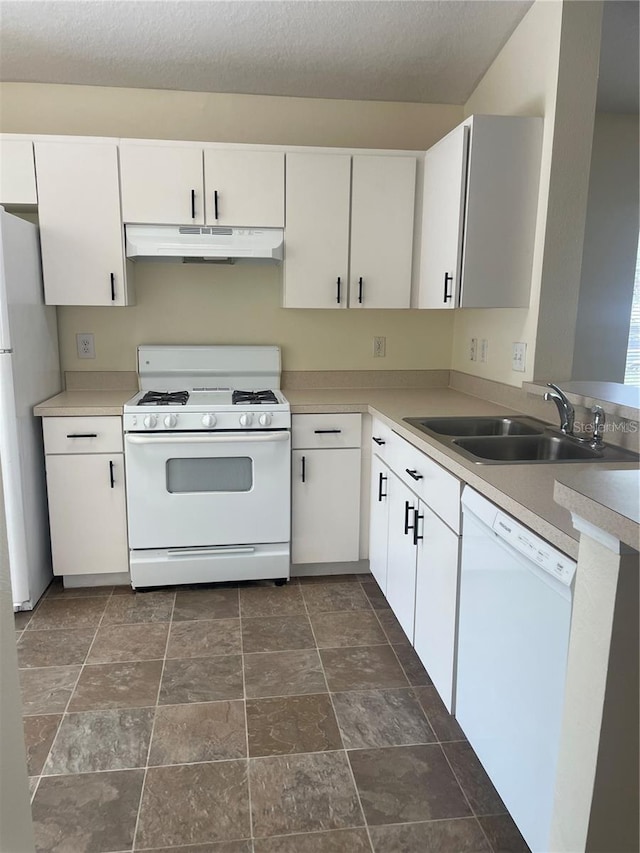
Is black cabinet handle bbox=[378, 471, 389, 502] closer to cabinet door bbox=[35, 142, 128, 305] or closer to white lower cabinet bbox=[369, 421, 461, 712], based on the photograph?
white lower cabinet bbox=[369, 421, 461, 712]

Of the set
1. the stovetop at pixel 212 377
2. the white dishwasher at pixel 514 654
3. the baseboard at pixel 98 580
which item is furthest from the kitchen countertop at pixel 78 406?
the white dishwasher at pixel 514 654

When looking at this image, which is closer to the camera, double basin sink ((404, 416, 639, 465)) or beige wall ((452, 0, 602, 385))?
double basin sink ((404, 416, 639, 465))

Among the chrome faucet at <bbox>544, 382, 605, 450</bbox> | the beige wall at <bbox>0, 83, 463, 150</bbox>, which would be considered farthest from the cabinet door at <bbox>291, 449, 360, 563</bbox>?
the beige wall at <bbox>0, 83, 463, 150</bbox>

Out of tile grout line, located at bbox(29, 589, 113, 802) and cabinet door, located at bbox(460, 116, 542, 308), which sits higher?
cabinet door, located at bbox(460, 116, 542, 308)

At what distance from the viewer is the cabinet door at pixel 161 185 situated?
9.39 feet

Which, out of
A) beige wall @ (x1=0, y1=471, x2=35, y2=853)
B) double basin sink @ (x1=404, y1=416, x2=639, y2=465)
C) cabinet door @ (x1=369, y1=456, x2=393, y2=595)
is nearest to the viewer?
beige wall @ (x1=0, y1=471, x2=35, y2=853)

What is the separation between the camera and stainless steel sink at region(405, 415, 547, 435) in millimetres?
2504

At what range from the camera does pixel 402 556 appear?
2477 mm

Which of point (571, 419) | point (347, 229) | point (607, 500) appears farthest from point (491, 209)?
point (607, 500)

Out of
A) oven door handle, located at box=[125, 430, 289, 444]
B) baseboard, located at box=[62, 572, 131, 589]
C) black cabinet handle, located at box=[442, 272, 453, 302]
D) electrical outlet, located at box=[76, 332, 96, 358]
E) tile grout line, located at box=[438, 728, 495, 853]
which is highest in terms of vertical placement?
black cabinet handle, located at box=[442, 272, 453, 302]

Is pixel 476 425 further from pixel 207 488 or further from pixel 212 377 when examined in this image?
pixel 212 377

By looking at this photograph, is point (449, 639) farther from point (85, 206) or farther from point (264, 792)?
point (85, 206)

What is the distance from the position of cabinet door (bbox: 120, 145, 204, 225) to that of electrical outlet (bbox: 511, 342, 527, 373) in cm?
158

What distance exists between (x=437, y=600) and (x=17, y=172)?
2579mm
